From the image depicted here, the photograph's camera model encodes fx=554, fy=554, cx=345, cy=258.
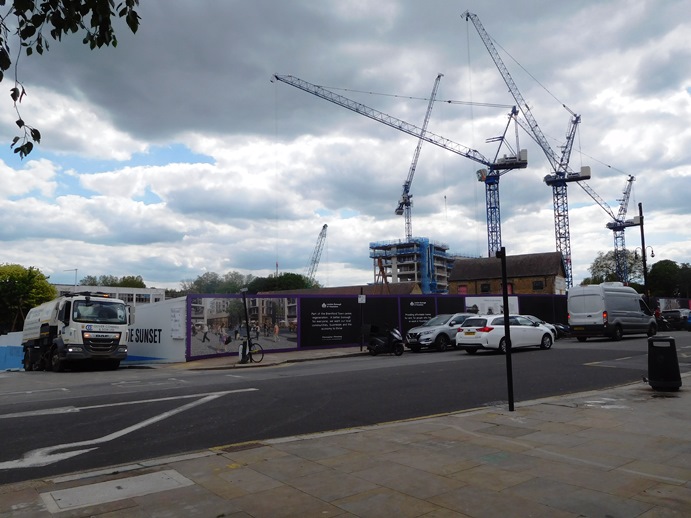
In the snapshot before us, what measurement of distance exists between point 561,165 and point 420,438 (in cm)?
10750

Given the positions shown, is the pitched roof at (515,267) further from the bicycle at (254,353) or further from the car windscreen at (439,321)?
the bicycle at (254,353)

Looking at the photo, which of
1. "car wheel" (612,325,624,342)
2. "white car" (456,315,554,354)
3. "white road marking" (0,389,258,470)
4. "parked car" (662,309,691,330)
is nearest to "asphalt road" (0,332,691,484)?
"white road marking" (0,389,258,470)

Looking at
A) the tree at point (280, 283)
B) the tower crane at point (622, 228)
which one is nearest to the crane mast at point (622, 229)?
the tower crane at point (622, 228)

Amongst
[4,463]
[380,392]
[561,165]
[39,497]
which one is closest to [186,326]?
[380,392]

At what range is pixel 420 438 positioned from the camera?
7.23 m

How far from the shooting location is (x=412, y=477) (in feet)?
18.0

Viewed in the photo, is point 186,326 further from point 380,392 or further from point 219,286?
point 219,286

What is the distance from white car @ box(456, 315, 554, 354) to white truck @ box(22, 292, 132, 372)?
1346 centimetres

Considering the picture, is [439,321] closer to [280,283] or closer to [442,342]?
[442,342]

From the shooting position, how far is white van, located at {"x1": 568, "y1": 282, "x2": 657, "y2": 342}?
25.3 m

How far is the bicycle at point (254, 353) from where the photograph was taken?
21.5m

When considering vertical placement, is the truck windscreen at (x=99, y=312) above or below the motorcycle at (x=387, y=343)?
above

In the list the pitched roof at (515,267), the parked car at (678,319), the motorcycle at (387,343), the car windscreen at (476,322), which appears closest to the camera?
the car windscreen at (476,322)

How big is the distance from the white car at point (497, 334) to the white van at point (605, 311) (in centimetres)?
434
